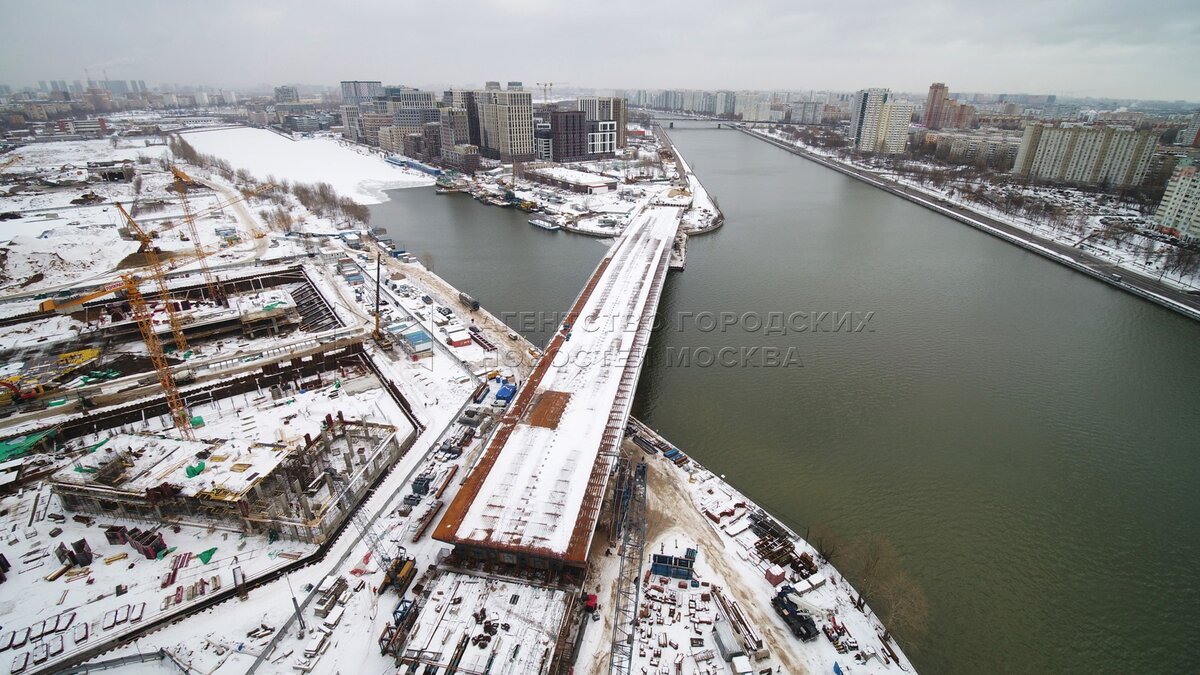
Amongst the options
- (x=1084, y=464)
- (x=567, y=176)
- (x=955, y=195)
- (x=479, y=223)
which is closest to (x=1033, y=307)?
(x=1084, y=464)

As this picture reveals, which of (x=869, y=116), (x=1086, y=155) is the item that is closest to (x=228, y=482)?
(x=1086, y=155)

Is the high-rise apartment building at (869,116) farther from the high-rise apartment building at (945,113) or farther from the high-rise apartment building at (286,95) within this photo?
the high-rise apartment building at (286,95)

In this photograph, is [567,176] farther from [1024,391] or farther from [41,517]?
[41,517]

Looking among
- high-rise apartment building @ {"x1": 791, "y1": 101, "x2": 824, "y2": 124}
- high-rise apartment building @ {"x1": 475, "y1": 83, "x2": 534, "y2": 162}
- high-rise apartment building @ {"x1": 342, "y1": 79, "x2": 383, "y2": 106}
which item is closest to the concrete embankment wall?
high-rise apartment building @ {"x1": 475, "y1": 83, "x2": 534, "y2": 162}

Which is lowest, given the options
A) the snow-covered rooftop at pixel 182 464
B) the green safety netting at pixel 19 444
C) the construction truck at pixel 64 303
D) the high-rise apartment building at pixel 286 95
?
the green safety netting at pixel 19 444

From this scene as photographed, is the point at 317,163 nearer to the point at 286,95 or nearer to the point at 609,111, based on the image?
the point at 609,111

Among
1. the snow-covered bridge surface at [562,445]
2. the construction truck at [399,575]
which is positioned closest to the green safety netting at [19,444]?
the construction truck at [399,575]
